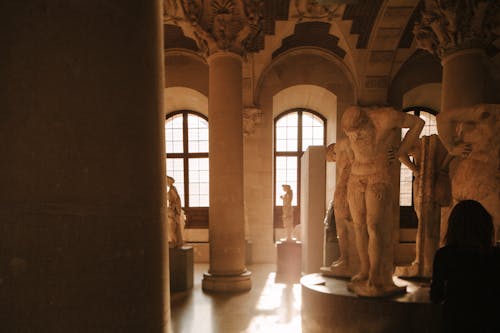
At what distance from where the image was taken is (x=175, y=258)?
7660 millimetres

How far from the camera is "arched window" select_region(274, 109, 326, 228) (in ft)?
45.9

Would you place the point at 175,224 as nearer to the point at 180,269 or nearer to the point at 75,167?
the point at 180,269

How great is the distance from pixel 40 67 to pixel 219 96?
6504mm

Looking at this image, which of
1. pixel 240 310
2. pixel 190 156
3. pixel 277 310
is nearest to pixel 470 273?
pixel 277 310

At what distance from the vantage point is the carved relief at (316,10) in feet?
33.6

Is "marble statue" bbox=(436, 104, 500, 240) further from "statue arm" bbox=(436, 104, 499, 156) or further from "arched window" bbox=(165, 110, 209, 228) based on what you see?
"arched window" bbox=(165, 110, 209, 228)

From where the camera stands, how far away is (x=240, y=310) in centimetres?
605

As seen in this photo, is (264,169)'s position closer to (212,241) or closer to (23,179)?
(212,241)

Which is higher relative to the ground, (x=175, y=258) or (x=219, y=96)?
(x=219, y=96)

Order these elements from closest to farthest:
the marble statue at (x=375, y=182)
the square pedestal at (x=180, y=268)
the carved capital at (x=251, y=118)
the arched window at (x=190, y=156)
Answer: the marble statue at (x=375, y=182)
the square pedestal at (x=180, y=268)
the carved capital at (x=251, y=118)
the arched window at (x=190, y=156)

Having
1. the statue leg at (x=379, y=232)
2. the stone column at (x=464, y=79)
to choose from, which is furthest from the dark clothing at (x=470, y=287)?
the stone column at (x=464, y=79)

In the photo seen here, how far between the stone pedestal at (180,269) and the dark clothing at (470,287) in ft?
20.3

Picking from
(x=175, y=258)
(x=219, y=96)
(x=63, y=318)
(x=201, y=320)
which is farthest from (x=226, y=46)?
(x=63, y=318)

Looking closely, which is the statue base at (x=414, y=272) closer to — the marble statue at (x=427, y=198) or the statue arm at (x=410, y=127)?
the marble statue at (x=427, y=198)
